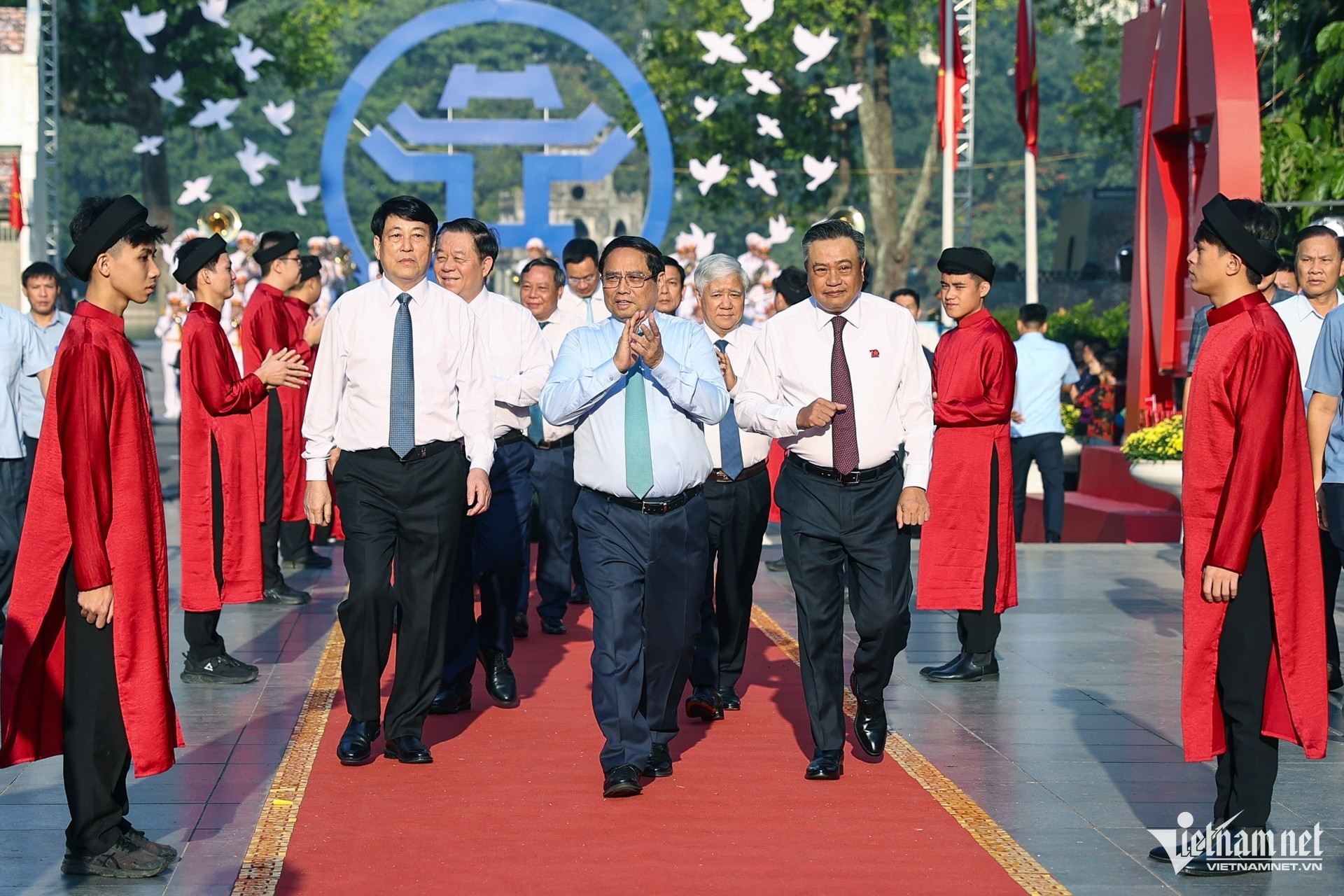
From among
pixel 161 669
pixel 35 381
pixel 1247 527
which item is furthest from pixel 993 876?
pixel 35 381

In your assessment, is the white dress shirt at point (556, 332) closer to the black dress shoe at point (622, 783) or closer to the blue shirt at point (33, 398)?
the blue shirt at point (33, 398)

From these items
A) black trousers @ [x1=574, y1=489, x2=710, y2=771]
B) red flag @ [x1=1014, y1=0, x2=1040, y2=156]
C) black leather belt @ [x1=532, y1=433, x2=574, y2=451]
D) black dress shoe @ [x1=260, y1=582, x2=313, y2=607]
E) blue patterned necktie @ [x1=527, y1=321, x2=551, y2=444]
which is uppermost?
red flag @ [x1=1014, y1=0, x2=1040, y2=156]

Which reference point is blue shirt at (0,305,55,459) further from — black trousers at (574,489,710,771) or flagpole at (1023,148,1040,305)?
flagpole at (1023,148,1040,305)

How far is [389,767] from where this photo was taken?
20.0 feet

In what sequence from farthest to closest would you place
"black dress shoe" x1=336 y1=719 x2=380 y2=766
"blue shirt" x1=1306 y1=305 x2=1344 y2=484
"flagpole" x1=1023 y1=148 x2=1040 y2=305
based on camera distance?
"flagpole" x1=1023 y1=148 x2=1040 y2=305 → "blue shirt" x1=1306 y1=305 x2=1344 y2=484 → "black dress shoe" x1=336 y1=719 x2=380 y2=766

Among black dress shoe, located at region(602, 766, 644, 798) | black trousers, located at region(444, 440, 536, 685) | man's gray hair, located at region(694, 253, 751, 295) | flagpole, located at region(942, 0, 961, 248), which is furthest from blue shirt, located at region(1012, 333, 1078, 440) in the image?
flagpole, located at region(942, 0, 961, 248)

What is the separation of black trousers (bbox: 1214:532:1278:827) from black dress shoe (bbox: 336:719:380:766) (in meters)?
2.92

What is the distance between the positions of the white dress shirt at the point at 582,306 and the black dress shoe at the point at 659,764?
357 cm

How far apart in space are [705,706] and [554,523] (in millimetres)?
1875

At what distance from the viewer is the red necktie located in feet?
19.2

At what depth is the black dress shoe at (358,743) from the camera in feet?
20.0

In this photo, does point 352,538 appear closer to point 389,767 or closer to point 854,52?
point 389,767

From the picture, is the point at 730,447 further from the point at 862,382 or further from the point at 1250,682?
the point at 1250,682

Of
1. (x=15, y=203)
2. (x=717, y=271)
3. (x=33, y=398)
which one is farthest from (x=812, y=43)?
(x=717, y=271)
